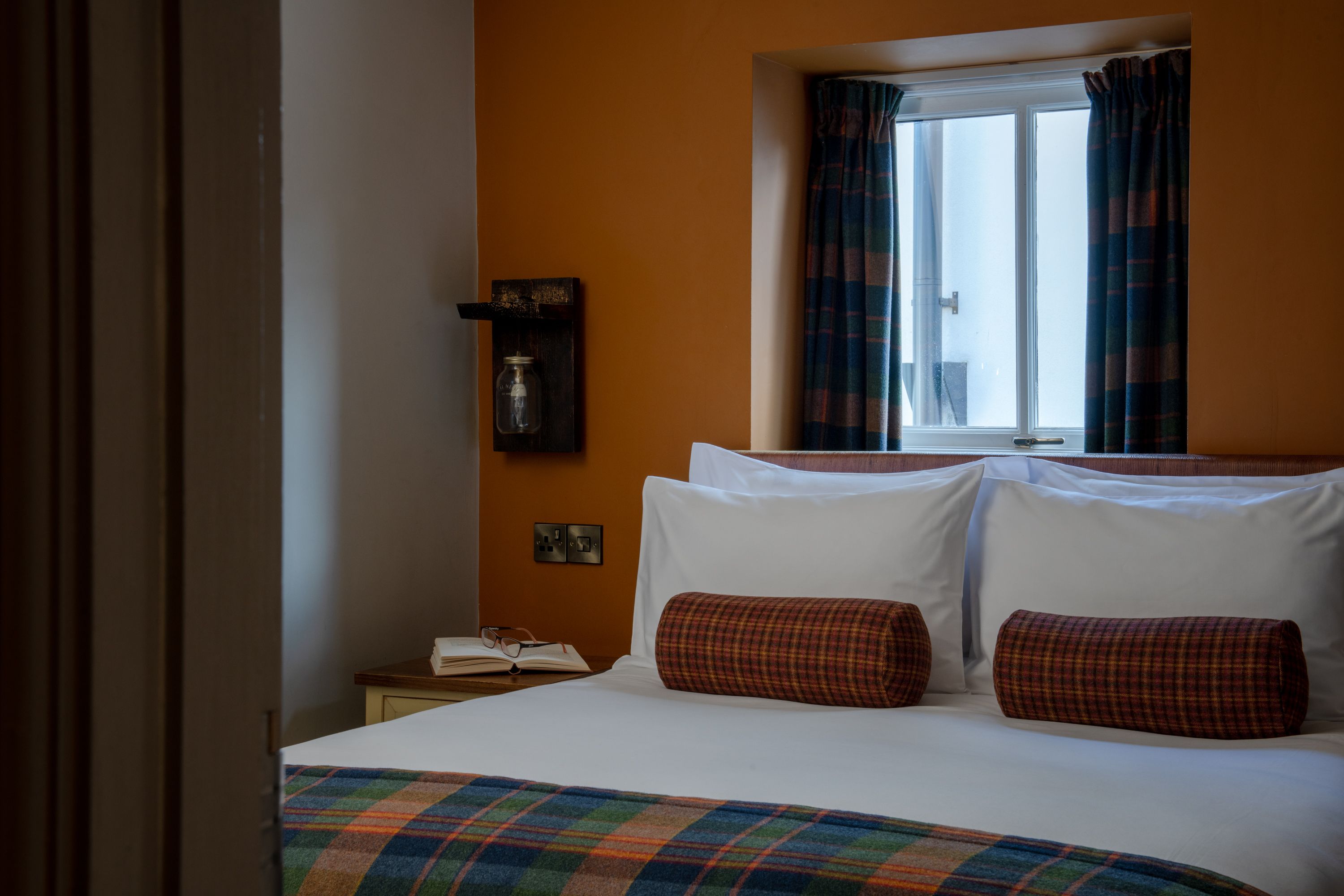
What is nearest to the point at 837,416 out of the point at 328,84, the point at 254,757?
the point at 328,84

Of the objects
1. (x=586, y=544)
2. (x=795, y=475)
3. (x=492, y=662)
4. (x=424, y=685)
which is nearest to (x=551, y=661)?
(x=492, y=662)

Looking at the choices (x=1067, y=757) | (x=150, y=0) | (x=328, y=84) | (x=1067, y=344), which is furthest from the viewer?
(x=1067, y=344)

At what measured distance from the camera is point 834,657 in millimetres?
2059

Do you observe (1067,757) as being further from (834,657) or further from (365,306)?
(365,306)

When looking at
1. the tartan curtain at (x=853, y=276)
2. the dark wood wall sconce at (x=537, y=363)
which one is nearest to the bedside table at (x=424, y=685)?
the dark wood wall sconce at (x=537, y=363)

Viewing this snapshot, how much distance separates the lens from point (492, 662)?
2.64 meters

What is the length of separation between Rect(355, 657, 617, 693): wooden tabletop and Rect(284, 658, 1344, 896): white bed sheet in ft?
1.26

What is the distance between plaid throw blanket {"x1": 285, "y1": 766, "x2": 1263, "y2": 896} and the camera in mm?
1128

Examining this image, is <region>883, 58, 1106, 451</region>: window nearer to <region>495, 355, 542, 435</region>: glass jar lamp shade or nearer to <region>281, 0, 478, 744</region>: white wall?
<region>495, 355, 542, 435</region>: glass jar lamp shade

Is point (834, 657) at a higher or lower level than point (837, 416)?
lower

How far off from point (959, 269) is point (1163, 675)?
152 cm

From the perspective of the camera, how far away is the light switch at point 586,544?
315cm

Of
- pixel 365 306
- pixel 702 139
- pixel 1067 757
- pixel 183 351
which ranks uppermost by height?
pixel 702 139

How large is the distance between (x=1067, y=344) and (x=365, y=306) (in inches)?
72.0
